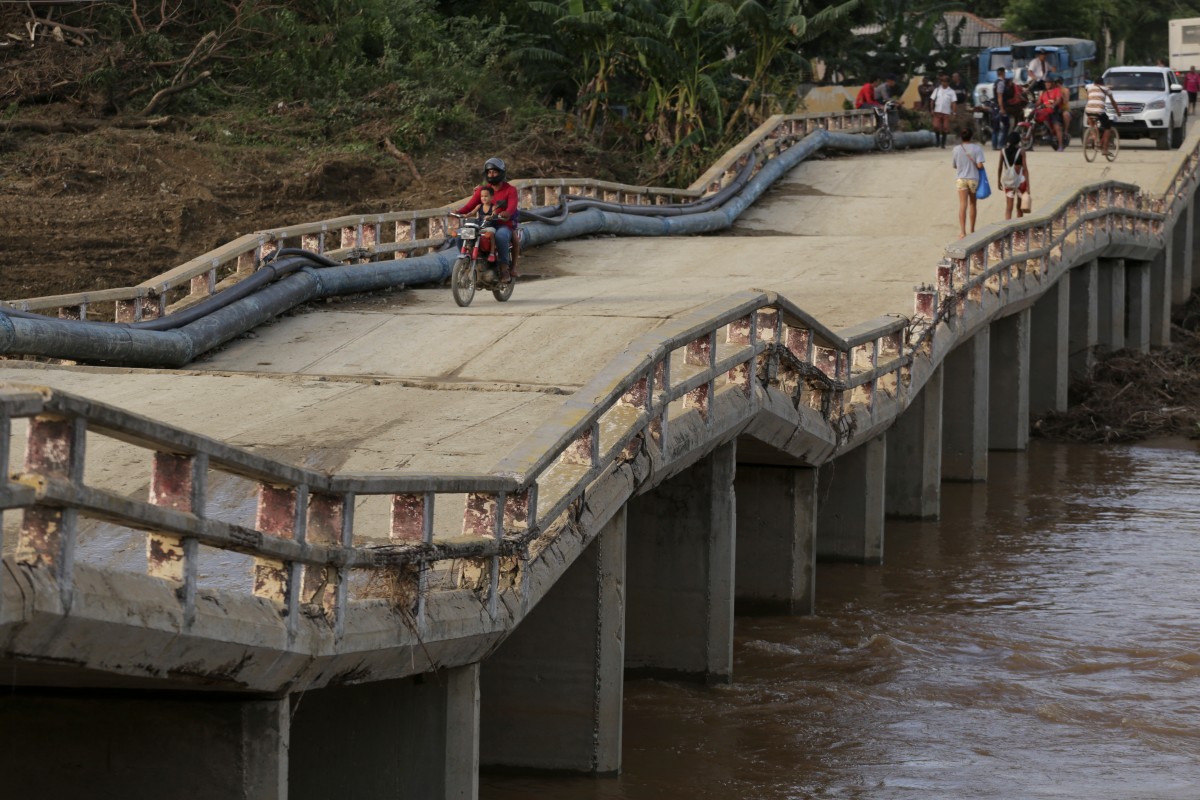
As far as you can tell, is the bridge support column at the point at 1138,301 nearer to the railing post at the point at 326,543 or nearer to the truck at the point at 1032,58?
the truck at the point at 1032,58

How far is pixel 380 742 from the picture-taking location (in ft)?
31.7

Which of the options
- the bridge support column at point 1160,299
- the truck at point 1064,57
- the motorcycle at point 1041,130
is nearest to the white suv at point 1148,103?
the motorcycle at point 1041,130

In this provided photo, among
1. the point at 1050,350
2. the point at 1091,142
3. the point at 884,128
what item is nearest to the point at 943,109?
the point at 884,128

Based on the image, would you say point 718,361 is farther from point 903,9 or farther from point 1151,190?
point 903,9

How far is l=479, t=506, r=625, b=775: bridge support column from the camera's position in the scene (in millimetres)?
11906

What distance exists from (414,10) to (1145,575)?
2397 cm

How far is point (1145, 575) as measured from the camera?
19.1 m

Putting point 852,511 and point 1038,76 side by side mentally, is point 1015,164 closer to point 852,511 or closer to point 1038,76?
point 852,511

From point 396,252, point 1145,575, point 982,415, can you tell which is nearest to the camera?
point 1145,575

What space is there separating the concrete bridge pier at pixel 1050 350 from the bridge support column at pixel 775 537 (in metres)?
12.0

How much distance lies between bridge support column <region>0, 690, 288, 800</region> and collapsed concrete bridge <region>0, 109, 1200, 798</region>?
0.01 m

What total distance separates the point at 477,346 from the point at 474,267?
249cm

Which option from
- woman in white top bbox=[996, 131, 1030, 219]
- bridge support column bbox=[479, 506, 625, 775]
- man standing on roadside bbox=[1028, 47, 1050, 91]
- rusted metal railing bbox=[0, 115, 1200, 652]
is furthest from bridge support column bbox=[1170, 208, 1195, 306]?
bridge support column bbox=[479, 506, 625, 775]

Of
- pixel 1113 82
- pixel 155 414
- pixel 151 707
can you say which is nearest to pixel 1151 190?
pixel 1113 82
